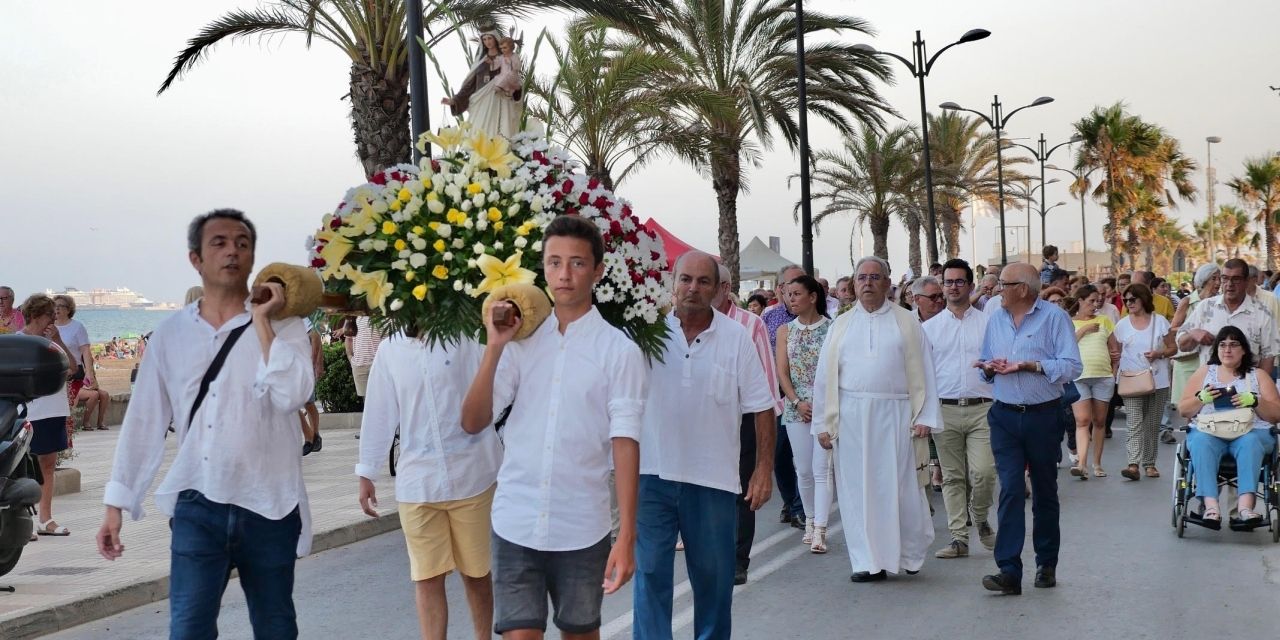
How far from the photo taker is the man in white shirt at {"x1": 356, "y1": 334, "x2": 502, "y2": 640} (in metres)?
5.38

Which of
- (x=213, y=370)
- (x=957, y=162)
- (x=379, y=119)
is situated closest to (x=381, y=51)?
(x=379, y=119)

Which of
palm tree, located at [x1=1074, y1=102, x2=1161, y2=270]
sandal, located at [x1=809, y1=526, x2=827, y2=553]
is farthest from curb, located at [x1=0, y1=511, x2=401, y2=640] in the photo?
→ palm tree, located at [x1=1074, y1=102, x2=1161, y2=270]

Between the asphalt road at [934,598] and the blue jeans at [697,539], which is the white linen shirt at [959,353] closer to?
the asphalt road at [934,598]

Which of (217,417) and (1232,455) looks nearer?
(217,417)

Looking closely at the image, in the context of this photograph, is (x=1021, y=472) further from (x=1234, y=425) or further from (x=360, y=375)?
(x=360, y=375)

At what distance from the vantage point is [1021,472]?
7.91 m

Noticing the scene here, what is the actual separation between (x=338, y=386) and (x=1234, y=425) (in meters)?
13.8

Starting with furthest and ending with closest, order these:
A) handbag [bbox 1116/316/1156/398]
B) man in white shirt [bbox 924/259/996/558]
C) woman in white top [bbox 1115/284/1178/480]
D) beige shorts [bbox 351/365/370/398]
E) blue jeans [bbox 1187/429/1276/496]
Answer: beige shorts [bbox 351/365/370/398]
woman in white top [bbox 1115/284/1178/480]
handbag [bbox 1116/316/1156/398]
blue jeans [bbox 1187/429/1276/496]
man in white shirt [bbox 924/259/996/558]

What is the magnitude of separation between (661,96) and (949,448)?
16.0 metres

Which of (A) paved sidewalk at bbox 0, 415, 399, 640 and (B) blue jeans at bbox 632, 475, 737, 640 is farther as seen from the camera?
(A) paved sidewalk at bbox 0, 415, 399, 640

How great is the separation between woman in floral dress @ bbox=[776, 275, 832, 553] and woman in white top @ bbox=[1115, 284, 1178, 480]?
4542mm

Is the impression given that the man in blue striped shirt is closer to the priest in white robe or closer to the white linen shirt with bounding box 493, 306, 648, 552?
the priest in white robe

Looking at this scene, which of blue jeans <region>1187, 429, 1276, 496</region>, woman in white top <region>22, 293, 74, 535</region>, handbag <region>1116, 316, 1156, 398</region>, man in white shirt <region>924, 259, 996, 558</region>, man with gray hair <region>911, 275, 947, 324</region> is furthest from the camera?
handbag <region>1116, 316, 1156, 398</region>

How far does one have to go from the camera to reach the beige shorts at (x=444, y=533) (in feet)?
17.9
